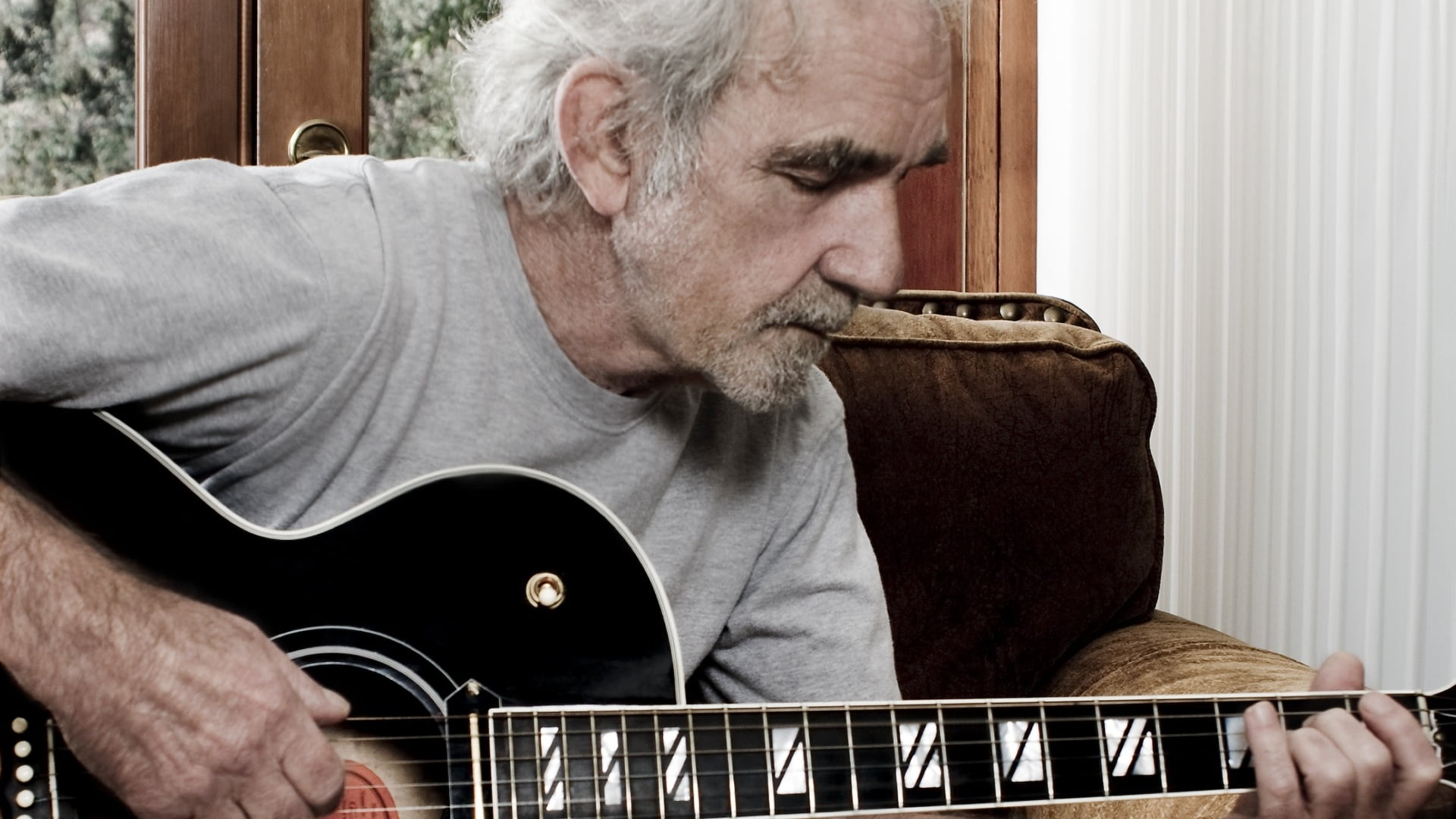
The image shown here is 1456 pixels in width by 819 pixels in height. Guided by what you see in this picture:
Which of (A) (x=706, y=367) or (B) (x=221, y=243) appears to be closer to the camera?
(B) (x=221, y=243)

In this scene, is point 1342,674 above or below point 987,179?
below

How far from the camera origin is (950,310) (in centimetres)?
169

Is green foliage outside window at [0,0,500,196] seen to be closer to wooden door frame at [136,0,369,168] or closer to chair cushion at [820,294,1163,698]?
wooden door frame at [136,0,369,168]

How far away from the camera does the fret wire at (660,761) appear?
0.84 metres

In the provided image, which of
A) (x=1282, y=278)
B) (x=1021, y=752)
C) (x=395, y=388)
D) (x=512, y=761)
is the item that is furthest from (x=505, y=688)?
(x=1282, y=278)

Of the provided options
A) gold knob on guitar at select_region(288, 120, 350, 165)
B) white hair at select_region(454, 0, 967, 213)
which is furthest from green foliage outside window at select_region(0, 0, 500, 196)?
white hair at select_region(454, 0, 967, 213)

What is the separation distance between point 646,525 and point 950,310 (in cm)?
69

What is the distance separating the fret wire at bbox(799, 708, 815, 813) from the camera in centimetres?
88

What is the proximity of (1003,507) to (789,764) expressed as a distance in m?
0.61

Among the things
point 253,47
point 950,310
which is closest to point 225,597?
point 950,310

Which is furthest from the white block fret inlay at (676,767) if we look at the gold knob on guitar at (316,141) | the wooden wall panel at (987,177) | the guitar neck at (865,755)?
the wooden wall panel at (987,177)

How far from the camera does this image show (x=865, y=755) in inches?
35.6

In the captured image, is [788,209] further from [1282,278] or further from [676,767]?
[1282,278]

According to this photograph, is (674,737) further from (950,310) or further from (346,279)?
(950,310)
